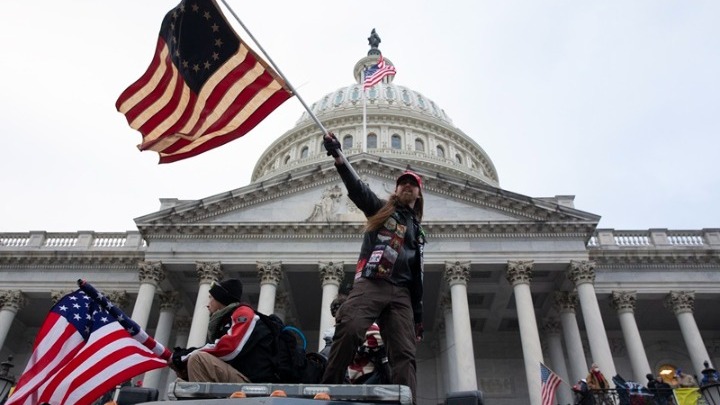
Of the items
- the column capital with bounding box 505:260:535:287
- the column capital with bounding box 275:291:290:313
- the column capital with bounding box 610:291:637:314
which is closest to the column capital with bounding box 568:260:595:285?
the column capital with bounding box 505:260:535:287

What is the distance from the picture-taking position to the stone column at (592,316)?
22.7 metres

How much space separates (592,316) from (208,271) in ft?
56.5

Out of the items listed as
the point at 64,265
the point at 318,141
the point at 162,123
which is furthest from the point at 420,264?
the point at 318,141

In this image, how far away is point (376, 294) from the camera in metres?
4.79

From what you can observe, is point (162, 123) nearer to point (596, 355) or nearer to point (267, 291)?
point (267, 291)

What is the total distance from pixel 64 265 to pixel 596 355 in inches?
1068

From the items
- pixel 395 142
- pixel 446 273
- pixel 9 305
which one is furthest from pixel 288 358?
pixel 395 142

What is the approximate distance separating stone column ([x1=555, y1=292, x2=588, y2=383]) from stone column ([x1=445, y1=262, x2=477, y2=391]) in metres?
5.01

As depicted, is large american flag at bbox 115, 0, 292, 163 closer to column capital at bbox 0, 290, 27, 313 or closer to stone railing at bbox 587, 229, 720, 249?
stone railing at bbox 587, 229, 720, 249

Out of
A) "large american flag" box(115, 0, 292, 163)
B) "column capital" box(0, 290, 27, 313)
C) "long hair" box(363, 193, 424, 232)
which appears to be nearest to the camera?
"long hair" box(363, 193, 424, 232)

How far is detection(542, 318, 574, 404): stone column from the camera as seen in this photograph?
2778 cm

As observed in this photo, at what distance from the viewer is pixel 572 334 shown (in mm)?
26438

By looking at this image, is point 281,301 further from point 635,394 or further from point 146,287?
point 635,394

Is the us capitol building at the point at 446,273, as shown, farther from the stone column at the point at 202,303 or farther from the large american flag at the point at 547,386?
the large american flag at the point at 547,386
